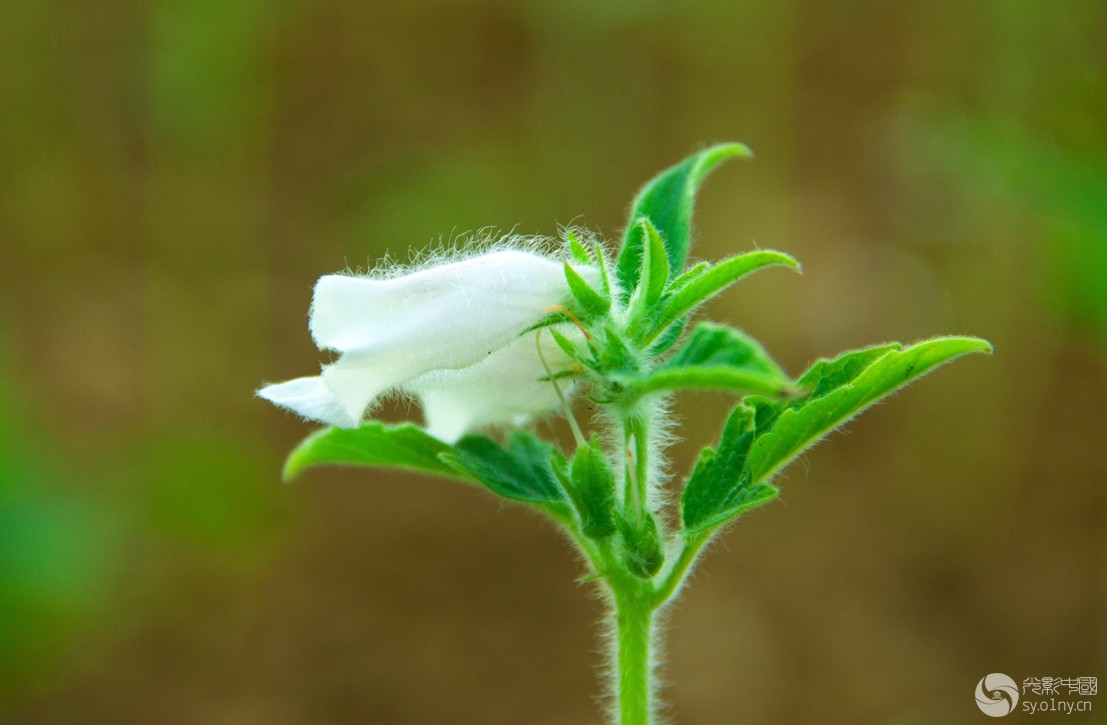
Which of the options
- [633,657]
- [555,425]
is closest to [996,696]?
[633,657]

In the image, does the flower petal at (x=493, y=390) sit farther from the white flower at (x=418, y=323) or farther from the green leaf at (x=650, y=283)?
the green leaf at (x=650, y=283)

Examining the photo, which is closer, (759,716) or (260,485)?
(759,716)

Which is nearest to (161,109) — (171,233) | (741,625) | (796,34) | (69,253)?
(171,233)

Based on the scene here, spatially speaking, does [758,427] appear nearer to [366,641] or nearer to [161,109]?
[366,641]

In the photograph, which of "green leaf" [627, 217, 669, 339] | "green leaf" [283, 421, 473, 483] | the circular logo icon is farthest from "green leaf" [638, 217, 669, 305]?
the circular logo icon

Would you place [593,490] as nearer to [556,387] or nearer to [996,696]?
[556,387]

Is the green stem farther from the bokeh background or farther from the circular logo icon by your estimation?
the bokeh background

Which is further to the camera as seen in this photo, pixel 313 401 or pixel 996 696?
pixel 996 696
